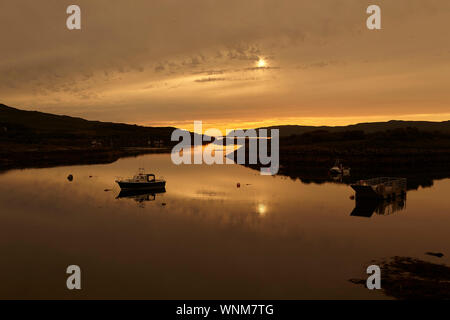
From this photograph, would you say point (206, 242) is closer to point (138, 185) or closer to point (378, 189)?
point (378, 189)

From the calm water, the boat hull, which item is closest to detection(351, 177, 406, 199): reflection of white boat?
the calm water

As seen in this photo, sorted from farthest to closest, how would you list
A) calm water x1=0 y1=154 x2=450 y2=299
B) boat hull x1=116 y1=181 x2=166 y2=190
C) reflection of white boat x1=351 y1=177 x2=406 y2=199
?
boat hull x1=116 y1=181 x2=166 y2=190
reflection of white boat x1=351 y1=177 x2=406 y2=199
calm water x1=0 y1=154 x2=450 y2=299

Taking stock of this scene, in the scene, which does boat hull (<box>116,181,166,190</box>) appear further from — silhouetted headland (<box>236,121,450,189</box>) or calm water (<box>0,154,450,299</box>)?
silhouetted headland (<box>236,121,450,189</box>)

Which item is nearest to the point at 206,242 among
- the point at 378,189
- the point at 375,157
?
the point at 378,189

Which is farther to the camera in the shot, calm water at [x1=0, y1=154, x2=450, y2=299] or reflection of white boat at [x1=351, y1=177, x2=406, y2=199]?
reflection of white boat at [x1=351, y1=177, x2=406, y2=199]

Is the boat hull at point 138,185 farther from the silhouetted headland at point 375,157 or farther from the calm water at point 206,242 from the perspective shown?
the silhouetted headland at point 375,157
